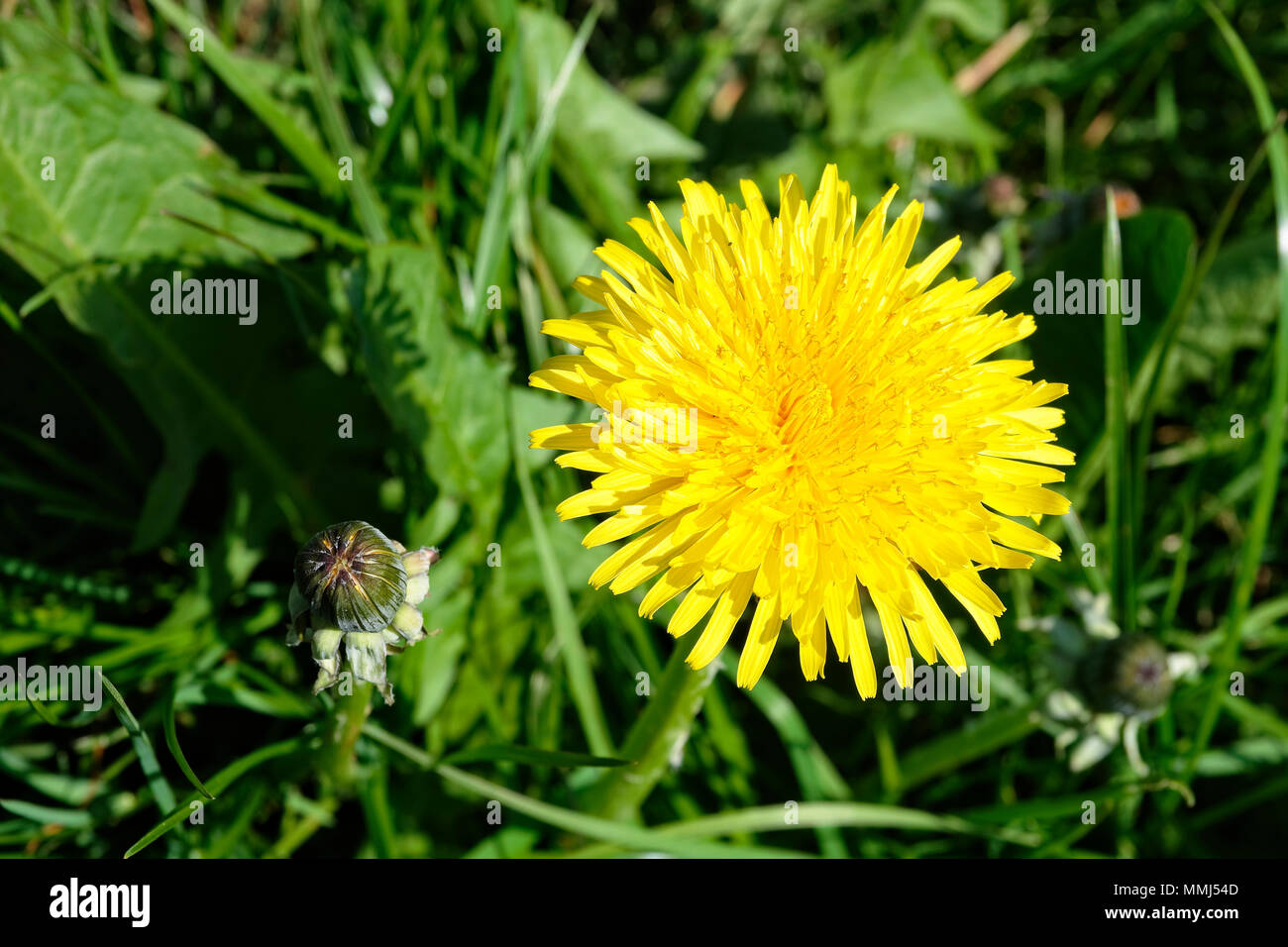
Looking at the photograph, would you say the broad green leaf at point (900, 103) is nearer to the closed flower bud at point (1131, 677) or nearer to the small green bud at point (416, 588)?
the closed flower bud at point (1131, 677)

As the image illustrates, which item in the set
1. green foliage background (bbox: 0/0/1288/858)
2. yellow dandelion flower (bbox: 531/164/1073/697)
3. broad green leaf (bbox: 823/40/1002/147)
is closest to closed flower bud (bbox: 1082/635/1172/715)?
green foliage background (bbox: 0/0/1288/858)

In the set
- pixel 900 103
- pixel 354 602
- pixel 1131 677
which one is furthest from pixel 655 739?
pixel 900 103

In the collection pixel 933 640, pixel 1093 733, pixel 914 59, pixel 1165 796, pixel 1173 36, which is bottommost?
pixel 1165 796

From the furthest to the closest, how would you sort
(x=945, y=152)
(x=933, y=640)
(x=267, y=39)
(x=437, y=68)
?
1. (x=945, y=152)
2. (x=267, y=39)
3. (x=437, y=68)
4. (x=933, y=640)

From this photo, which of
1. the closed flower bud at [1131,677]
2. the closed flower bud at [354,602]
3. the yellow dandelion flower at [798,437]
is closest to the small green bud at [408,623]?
the closed flower bud at [354,602]

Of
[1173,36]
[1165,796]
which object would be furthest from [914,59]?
[1165,796]

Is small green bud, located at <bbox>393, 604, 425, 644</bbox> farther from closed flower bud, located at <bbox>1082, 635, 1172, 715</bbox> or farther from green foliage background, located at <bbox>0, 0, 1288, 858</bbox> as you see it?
closed flower bud, located at <bbox>1082, 635, 1172, 715</bbox>

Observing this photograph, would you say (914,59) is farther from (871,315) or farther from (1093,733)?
(1093,733)

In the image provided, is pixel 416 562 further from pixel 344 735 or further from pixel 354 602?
pixel 344 735
